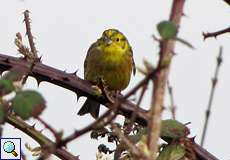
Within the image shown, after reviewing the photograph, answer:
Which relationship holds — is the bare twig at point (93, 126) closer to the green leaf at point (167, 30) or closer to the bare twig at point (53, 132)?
the bare twig at point (53, 132)

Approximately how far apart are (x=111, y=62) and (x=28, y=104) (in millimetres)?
6231

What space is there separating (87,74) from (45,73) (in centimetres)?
466

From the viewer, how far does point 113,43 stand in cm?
768

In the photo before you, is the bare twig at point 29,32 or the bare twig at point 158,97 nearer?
the bare twig at point 158,97

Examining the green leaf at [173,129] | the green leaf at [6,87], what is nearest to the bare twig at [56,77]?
the green leaf at [173,129]

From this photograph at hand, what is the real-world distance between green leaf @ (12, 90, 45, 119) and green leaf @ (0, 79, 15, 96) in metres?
0.02

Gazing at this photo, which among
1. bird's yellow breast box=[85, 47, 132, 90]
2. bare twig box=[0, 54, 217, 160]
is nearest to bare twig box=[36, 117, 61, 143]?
bare twig box=[0, 54, 217, 160]

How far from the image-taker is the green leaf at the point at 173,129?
1.55 m

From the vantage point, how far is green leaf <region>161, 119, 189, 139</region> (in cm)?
155

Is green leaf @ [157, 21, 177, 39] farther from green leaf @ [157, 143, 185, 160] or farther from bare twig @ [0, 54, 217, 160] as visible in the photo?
bare twig @ [0, 54, 217, 160]

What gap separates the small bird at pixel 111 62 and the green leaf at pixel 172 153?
16.1 ft

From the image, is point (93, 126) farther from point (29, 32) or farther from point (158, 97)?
point (29, 32)

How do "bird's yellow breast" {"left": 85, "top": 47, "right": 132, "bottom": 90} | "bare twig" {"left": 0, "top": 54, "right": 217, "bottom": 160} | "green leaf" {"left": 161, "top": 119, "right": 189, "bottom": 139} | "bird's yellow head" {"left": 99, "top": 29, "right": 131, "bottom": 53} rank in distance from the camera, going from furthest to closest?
"bird's yellow head" {"left": 99, "top": 29, "right": 131, "bottom": 53} → "bird's yellow breast" {"left": 85, "top": 47, "right": 132, "bottom": 90} → "bare twig" {"left": 0, "top": 54, "right": 217, "bottom": 160} → "green leaf" {"left": 161, "top": 119, "right": 189, "bottom": 139}

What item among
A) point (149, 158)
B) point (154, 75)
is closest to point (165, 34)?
point (154, 75)
